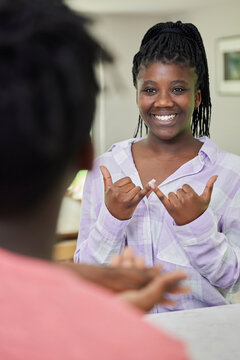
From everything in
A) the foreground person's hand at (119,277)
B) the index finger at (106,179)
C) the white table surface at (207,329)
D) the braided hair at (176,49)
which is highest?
the braided hair at (176,49)

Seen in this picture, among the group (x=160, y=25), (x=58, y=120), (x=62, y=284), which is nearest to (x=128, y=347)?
(x=62, y=284)

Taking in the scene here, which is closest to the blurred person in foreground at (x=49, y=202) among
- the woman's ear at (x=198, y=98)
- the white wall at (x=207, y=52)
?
the woman's ear at (x=198, y=98)

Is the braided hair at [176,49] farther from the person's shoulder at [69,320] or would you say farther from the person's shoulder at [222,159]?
the person's shoulder at [69,320]

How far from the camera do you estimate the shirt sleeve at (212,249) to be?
1117 mm

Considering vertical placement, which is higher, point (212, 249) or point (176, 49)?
point (176, 49)

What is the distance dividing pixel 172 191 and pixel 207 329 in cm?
38

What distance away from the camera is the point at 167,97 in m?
1.22

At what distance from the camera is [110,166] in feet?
4.45

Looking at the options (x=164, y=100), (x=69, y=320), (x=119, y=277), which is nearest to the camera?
(x=69, y=320)

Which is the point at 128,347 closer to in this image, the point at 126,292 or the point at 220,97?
the point at 126,292

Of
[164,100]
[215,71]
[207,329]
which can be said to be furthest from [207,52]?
[207,329]

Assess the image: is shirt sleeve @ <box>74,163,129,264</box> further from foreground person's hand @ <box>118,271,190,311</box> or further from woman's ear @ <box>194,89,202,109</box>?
foreground person's hand @ <box>118,271,190,311</box>

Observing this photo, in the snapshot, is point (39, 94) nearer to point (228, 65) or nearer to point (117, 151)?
point (117, 151)

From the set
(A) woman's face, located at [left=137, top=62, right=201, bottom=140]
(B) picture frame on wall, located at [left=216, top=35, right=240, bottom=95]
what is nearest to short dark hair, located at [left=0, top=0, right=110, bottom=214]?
(A) woman's face, located at [left=137, top=62, right=201, bottom=140]
